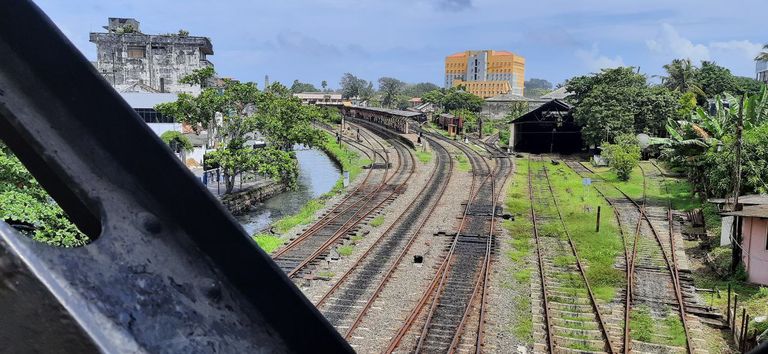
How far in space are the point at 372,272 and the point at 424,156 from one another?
24166 millimetres

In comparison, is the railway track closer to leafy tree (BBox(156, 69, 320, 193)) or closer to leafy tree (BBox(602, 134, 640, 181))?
leafy tree (BBox(156, 69, 320, 193))

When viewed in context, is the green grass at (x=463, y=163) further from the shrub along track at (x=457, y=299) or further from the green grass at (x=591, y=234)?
the shrub along track at (x=457, y=299)

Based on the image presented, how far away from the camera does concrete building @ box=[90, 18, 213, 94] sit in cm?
4603

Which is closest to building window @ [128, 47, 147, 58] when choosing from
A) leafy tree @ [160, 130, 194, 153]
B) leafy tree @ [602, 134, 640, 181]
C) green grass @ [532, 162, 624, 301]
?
leafy tree @ [160, 130, 194, 153]

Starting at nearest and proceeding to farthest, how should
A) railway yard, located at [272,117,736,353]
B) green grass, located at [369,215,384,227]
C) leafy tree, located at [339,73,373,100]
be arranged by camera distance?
railway yard, located at [272,117,736,353] < green grass, located at [369,215,384,227] < leafy tree, located at [339,73,373,100]

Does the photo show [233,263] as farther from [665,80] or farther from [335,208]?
[665,80]

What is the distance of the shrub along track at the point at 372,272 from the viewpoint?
9.88m

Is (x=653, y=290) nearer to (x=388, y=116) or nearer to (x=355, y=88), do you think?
(x=388, y=116)

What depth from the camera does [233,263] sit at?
41.9 inches

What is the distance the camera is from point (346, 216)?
60.4ft

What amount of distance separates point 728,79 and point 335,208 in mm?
47094

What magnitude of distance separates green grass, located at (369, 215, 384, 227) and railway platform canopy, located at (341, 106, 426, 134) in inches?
1211

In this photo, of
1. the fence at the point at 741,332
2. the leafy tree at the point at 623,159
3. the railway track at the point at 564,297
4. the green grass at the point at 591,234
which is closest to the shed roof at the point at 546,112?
the leafy tree at the point at 623,159

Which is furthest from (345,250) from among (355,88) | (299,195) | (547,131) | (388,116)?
(355,88)
